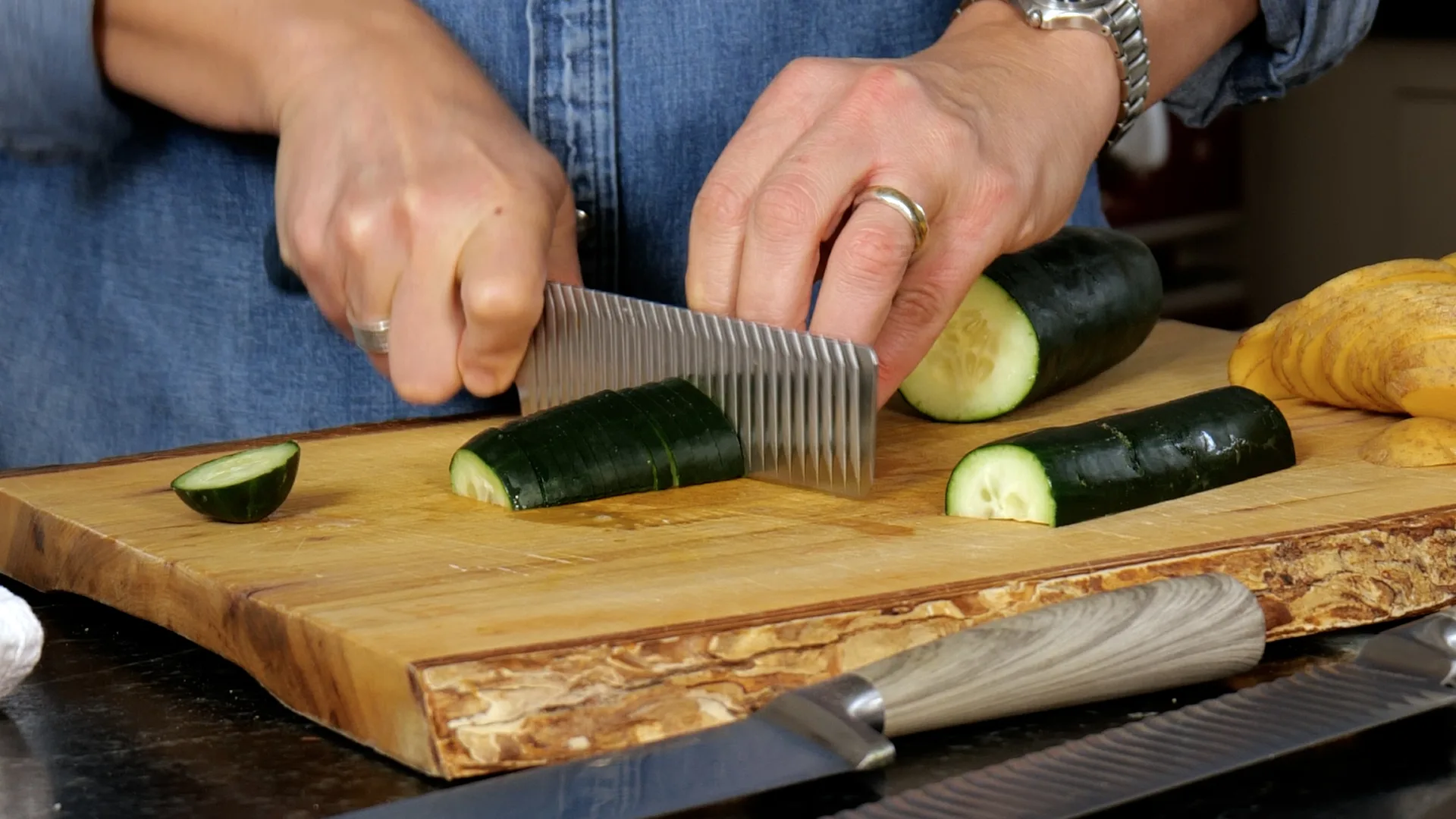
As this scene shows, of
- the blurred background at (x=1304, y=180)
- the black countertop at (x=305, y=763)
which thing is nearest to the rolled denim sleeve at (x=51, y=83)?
the black countertop at (x=305, y=763)

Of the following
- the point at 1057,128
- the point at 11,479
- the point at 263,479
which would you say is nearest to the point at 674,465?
the point at 263,479

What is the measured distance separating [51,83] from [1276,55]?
2.16m

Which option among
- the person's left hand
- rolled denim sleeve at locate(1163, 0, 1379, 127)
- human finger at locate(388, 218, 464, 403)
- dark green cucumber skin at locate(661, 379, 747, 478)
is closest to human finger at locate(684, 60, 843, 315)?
the person's left hand

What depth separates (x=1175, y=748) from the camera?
4.92 feet

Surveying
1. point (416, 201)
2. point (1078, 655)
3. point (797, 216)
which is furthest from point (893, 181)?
point (1078, 655)

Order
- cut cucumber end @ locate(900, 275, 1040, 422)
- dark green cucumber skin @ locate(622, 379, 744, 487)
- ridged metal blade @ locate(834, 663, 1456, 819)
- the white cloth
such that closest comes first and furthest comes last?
ridged metal blade @ locate(834, 663, 1456, 819) < the white cloth < dark green cucumber skin @ locate(622, 379, 744, 487) < cut cucumber end @ locate(900, 275, 1040, 422)

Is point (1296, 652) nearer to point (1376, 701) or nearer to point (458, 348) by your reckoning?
point (1376, 701)

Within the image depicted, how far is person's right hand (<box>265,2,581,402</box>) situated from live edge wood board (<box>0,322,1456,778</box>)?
0.22 m

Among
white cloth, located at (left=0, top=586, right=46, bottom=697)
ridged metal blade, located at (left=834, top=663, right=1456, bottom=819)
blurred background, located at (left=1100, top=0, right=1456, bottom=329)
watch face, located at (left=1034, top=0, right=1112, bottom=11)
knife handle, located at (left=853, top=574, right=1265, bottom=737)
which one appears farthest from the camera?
blurred background, located at (left=1100, top=0, right=1456, bottom=329)

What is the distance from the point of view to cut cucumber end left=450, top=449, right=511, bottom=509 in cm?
232

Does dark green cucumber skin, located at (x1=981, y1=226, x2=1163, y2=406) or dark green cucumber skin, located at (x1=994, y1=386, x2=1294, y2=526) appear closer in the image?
dark green cucumber skin, located at (x1=994, y1=386, x2=1294, y2=526)

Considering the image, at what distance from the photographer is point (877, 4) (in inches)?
124

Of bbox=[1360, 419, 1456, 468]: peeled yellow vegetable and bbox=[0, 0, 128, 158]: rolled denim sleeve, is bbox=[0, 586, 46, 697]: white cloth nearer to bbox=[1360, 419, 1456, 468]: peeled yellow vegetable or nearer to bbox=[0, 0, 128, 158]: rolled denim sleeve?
bbox=[0, 0, 128, 158]: rolled denim sleeve

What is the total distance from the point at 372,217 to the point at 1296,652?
1.42 m
